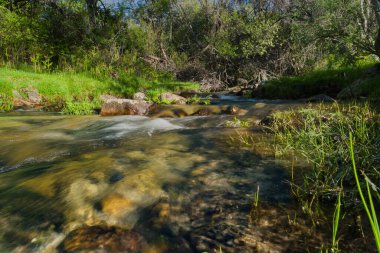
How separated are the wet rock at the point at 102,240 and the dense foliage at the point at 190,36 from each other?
12210 millimetres

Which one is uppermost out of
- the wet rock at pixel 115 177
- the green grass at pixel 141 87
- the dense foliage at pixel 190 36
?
the dense foliage at pixel 190 36

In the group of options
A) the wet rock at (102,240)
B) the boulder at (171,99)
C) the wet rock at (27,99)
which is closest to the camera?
the wet rock at (102,240)

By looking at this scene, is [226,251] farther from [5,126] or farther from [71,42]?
[71,42]

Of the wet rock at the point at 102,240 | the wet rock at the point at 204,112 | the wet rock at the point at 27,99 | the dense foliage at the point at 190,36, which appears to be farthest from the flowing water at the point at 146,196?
the dense foliage at the point at 190,36

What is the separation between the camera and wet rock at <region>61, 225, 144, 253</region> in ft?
6.61

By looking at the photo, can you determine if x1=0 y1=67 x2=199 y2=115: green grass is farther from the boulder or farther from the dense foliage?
the dense foliage

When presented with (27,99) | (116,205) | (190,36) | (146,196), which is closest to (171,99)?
(27,99)

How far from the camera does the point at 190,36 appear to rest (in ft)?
90.9

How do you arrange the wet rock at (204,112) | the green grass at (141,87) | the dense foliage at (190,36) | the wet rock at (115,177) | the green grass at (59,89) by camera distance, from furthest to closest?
the dense foliage at (190,36) < the green grass at (141,87) < the green grass at (59,89) < the wet rock at (204,112) < the wet rock at (115,177)

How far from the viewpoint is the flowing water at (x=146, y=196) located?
210 centimetres

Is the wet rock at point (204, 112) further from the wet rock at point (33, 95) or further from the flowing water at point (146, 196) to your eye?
the wet rock at point (33, 95)

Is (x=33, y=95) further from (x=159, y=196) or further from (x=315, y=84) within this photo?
(x=315, y=84)

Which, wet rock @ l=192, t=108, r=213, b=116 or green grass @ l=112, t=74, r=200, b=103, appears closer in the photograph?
wet rock @ l=192, t=108, r=213, b=116

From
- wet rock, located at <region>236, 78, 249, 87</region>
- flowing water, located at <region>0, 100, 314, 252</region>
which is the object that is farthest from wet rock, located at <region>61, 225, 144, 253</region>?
Result: wet rock, located at <region>236, 78, 249, 87</region>
